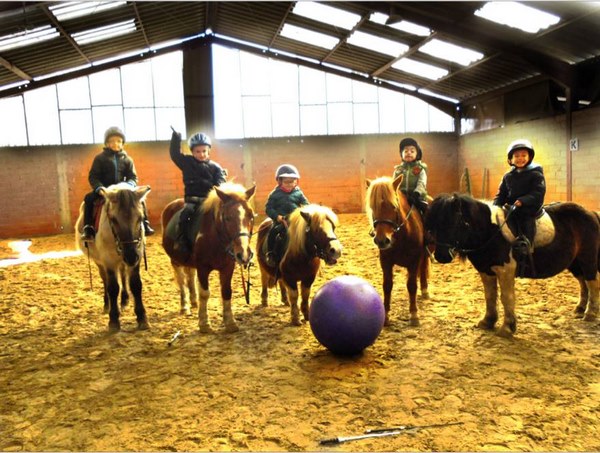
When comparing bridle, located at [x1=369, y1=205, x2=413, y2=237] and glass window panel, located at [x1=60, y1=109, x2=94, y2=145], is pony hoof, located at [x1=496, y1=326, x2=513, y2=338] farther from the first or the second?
glass window panel, located at [x1=60, y1=109, x2=94, y2=145]

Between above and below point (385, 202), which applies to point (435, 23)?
above

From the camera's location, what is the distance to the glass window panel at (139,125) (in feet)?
46.6

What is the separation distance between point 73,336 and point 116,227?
1.39 meters

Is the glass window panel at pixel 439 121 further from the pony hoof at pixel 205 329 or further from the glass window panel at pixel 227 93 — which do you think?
the pony hoof at pixel 205 329

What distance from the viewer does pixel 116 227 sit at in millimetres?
4496

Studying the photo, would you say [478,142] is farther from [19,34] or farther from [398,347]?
[19,34]

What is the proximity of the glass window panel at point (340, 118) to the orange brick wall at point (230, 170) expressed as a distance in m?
0.32

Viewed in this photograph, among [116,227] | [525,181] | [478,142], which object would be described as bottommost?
[116,227]

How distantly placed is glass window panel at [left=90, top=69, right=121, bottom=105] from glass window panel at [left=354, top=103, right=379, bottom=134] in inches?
330

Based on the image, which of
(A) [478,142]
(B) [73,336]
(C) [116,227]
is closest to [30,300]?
(B) [73,336]

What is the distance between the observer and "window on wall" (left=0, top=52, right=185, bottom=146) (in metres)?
13.6

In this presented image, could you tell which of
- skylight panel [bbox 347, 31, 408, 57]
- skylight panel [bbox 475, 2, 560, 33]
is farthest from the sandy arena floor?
skylight panel [bbox 347, 31, 408, 57]

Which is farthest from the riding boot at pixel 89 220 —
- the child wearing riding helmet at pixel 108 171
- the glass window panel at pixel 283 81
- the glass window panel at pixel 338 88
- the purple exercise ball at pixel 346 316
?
the glass window panel at pixel 338 88

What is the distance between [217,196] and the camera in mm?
4699
